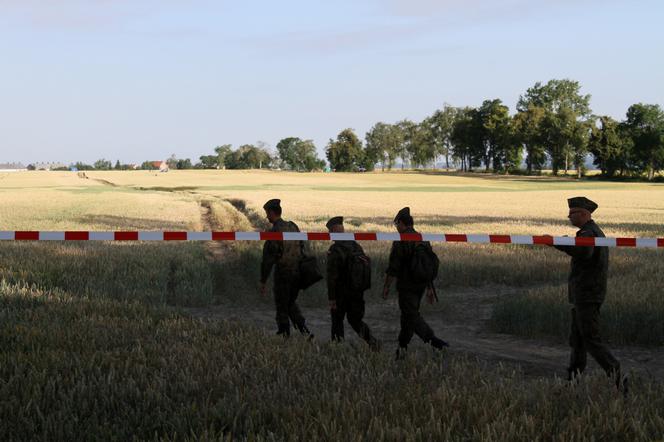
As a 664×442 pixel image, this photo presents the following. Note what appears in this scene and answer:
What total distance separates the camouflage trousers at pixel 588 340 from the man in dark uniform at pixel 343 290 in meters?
2.08

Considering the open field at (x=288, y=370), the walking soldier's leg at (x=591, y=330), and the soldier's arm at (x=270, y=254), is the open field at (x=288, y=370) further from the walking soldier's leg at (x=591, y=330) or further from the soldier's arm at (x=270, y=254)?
the soldier's arm at (x=270, y=254)

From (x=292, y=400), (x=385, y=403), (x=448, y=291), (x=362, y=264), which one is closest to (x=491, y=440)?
(x=385, y=403)

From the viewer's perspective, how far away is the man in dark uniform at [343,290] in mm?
7512

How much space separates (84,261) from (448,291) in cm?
667

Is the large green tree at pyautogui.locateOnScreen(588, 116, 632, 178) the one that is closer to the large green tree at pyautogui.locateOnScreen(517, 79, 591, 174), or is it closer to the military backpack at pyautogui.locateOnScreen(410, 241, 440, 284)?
the large green tree at pyautogui.locateOnScreen(517, 79, 591, 174)

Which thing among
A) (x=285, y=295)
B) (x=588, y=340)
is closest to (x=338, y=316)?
(x=285, y=295)

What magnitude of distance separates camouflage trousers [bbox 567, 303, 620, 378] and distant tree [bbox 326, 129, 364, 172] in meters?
164

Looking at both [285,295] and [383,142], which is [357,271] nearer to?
[285,295]

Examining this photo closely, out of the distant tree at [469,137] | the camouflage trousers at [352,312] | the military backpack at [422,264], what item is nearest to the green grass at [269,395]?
the camouflage trousers at [352,312]

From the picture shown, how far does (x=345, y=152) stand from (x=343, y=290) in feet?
536

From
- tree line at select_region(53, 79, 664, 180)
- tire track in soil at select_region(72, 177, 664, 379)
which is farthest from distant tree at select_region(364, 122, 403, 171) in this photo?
tire track in soil at select_region(72, 177, 664, 379)

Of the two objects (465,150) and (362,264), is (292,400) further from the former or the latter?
(465,150)

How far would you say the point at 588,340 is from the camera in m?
6.40

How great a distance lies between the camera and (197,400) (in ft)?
14.3
